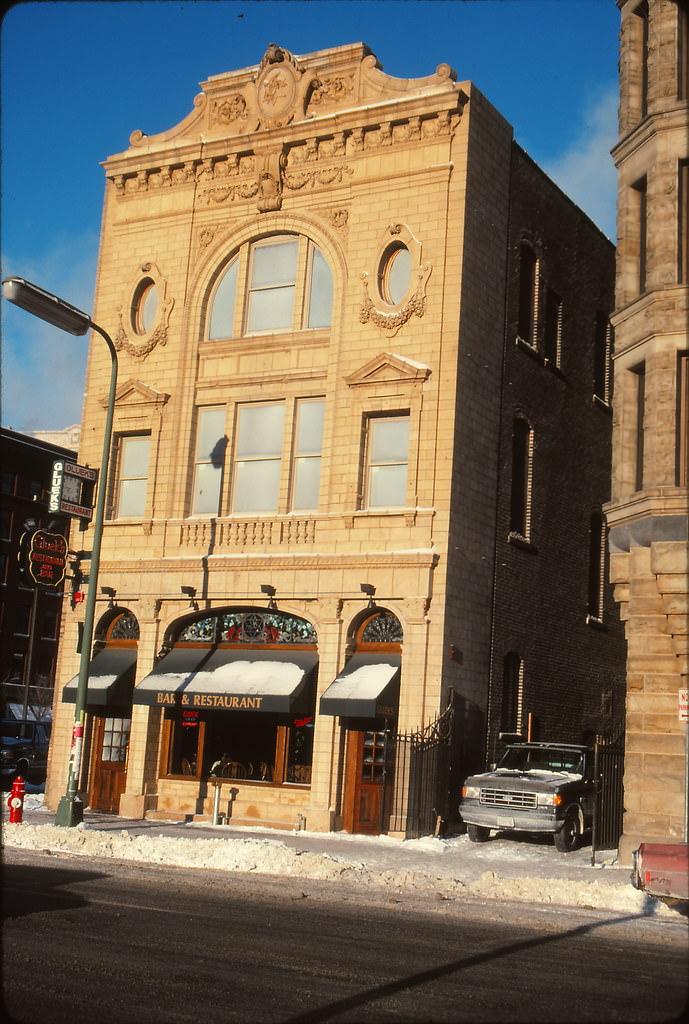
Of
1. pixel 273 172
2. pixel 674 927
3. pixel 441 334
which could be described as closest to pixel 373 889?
pixel 674 927

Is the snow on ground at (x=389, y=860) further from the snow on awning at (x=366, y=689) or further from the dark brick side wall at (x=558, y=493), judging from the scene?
the dark brick side wall at (x=558, y=493)

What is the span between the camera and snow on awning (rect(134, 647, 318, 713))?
25359mm

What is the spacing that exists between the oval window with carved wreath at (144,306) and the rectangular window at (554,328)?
10.2 meters

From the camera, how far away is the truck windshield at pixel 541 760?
23.0m

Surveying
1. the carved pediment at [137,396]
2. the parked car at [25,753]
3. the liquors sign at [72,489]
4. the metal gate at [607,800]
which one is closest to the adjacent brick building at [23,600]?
the parked car at [25,753]

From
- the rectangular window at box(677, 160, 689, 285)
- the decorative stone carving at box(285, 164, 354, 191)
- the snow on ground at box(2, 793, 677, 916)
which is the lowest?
the snow on ground at box(2, 793, 677, 916)

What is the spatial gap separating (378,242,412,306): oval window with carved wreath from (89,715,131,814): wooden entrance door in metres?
11.9

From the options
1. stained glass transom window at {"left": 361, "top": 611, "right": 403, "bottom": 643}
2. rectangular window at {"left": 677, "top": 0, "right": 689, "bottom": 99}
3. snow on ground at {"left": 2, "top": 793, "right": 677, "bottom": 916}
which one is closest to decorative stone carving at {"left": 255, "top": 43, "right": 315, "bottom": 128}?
rectangular window at {"left": 677, "top": 0, "right": 689, "bottom": 99}

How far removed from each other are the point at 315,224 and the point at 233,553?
8070 mm

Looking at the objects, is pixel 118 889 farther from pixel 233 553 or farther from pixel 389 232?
pixel 389 232

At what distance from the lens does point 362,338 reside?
27062mm

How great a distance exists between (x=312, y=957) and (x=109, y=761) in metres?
19.6

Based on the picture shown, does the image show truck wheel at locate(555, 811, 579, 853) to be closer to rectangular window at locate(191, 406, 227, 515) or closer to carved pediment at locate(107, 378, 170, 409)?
rectangular window at locate(191, 406, 227, 515)

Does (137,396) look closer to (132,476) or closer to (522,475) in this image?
(132,476)
